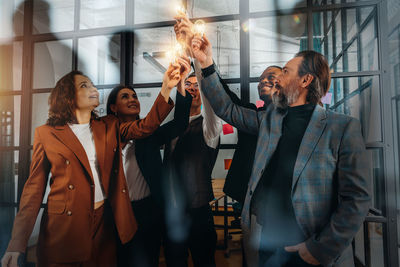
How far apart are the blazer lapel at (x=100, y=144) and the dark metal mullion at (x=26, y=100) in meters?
0.68

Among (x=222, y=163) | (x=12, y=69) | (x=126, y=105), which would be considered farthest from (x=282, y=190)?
(x=12, y=69)

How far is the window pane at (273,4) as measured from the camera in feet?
5.25

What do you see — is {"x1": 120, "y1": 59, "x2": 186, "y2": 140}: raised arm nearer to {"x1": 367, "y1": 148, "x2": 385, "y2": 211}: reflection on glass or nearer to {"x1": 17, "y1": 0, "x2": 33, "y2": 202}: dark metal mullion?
{"x1": 17, "y1": 0, "x2": 33, "y2": 202}: dark metal mullion

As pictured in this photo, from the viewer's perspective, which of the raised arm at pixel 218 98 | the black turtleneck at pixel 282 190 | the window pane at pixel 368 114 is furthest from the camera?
the window pane at pixel 368 114

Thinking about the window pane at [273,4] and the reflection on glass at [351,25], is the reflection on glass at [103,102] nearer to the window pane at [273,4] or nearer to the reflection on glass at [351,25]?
the window pane at [273,4]

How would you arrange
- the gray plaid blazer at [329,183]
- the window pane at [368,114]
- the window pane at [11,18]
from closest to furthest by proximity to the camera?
the gray plaid blazer at [329,183], the window pane at [368,114], the window pane at [11,18]

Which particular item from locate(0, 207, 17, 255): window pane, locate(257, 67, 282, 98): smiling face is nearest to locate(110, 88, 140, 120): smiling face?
locate(257, 67, 282, 98): smiling face

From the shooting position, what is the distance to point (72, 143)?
64.9 inches

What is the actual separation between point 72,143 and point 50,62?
777 millimetres

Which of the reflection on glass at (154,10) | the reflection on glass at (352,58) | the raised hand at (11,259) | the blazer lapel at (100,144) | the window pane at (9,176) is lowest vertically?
the raised hand at (11,259)

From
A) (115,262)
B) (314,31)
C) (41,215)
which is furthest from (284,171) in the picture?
(41,215)

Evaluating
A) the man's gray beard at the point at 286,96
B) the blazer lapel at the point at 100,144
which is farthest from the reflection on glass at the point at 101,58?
the man's gray beard at the point at 286,96

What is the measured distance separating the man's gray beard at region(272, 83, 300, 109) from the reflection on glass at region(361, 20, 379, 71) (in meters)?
0.57

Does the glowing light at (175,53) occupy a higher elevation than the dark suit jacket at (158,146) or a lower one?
higher
